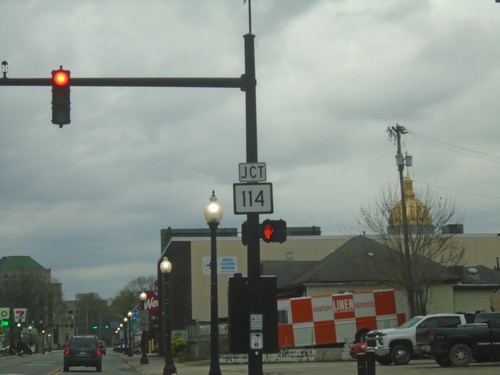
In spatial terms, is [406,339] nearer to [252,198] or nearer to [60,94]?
[252,198]

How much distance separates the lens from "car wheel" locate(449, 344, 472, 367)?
87.9 feet

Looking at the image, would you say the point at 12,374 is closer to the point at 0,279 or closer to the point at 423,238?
the point at 423,238

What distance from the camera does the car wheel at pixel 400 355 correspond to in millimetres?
30469

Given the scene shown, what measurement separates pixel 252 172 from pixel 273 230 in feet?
3.76

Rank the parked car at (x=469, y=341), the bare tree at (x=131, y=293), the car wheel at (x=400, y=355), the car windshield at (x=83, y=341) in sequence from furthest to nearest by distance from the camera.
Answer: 1. the bare tree at (x=131, y=293)
2. the car windshield at (x=83, y=341)
3. the car wheel at (x=400, y=355)
4. the parked car at (x=469, y=341)

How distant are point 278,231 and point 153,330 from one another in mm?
73266

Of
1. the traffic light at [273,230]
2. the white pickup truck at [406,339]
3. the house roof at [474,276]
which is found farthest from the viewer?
the house roof at [474,276]

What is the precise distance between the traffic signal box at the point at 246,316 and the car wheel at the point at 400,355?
53.9ft

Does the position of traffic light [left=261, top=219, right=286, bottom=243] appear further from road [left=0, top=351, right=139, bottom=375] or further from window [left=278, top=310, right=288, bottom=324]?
window [left=278, top=310, right=288, bottom=324]

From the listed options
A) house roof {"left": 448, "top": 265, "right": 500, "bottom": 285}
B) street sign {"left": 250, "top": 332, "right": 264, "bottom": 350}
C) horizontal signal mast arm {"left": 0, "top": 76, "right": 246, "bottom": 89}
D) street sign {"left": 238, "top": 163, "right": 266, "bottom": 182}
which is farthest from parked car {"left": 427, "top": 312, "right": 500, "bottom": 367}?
house roof {"left": 448, "top": 265, "right": 500, "bottom": 285}

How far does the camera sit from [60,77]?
15102mm

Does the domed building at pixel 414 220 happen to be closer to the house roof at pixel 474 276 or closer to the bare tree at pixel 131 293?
the house roof at pixel 474 276

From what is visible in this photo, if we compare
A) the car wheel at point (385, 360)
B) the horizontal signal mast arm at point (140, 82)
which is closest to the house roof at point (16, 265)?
the car wheel at point (385, 360)

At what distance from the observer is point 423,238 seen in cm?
4675
